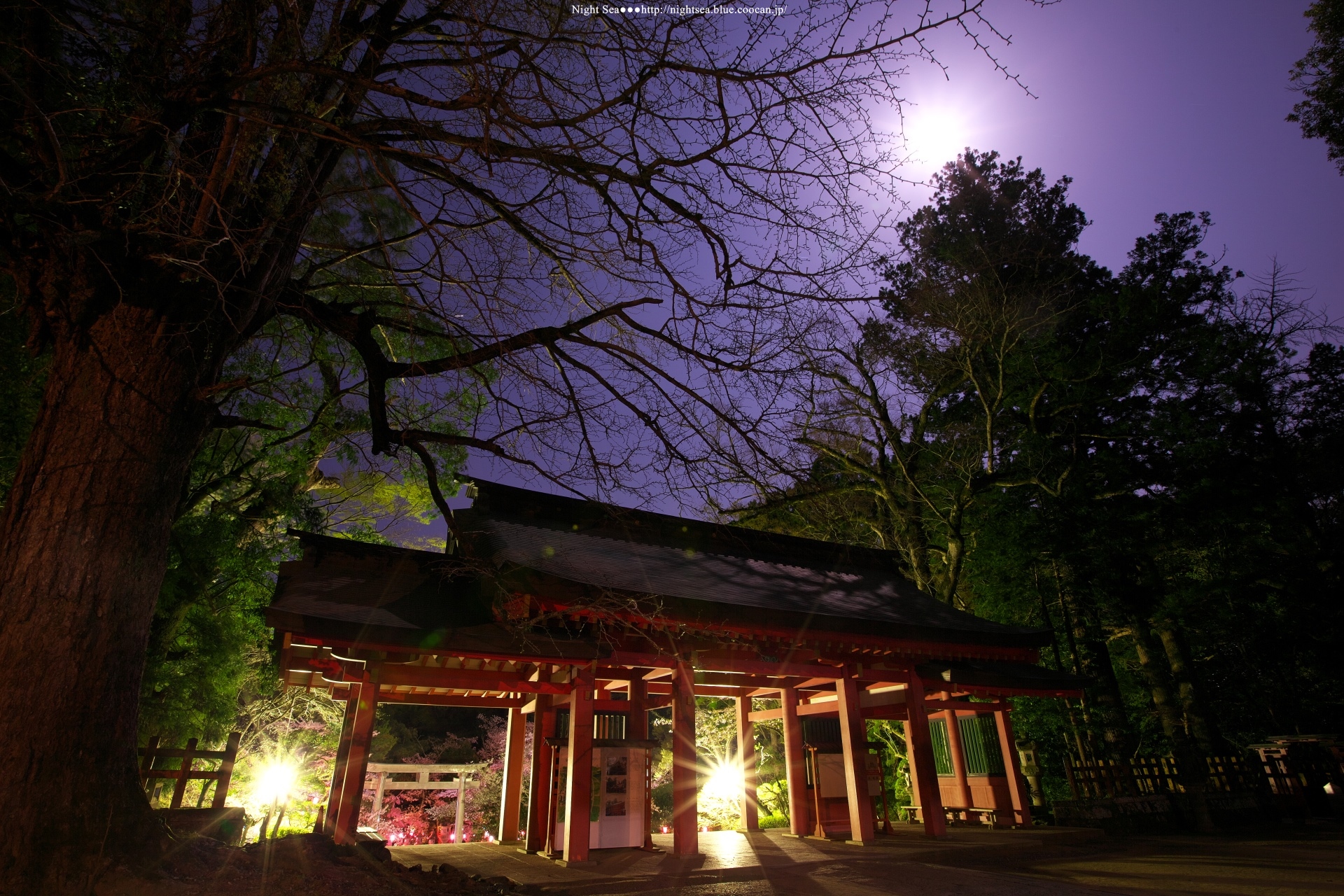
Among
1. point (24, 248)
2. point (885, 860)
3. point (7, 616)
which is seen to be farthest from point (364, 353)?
point (885, 860)

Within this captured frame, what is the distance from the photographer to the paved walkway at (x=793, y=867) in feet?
19.0

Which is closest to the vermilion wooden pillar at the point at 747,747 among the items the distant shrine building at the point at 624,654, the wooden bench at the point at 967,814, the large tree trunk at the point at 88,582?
the distant shrine building at the point at 624,654

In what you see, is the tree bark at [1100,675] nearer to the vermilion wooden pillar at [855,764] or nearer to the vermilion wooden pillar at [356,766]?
the vermilion wooden pillar at [855,764]

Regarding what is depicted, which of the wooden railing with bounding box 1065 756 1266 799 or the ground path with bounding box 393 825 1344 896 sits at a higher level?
the wooden railing with bounding box 1065 756 1266 799

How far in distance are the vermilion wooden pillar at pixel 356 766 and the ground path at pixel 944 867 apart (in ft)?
3.15

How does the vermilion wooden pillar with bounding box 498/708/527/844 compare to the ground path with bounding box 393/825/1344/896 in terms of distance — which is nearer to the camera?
the ground path with bounding box 393/825/1344/896

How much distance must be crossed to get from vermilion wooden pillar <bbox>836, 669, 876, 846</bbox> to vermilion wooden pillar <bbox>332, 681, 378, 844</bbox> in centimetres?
557

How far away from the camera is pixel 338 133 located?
3.68m

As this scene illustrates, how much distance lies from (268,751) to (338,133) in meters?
18.2

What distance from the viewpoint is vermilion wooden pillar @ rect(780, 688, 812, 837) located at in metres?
9.23

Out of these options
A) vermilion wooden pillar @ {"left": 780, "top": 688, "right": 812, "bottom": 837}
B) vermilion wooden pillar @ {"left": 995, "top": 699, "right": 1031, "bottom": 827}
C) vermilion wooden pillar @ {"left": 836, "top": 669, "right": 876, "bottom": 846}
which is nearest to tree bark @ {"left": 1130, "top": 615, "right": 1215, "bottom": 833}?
vermilion wooden pillar @ {"left": 995, "top": 699, "right": 1031, "bottom": 827}

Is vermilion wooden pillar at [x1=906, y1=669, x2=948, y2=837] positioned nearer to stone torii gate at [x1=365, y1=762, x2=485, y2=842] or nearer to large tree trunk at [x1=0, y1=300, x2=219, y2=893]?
stone torii gate at [x1=365, y1=762, x2=485, y2=842]

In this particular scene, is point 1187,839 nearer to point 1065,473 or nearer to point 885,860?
point 885,860

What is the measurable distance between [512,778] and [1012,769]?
7.88 m
